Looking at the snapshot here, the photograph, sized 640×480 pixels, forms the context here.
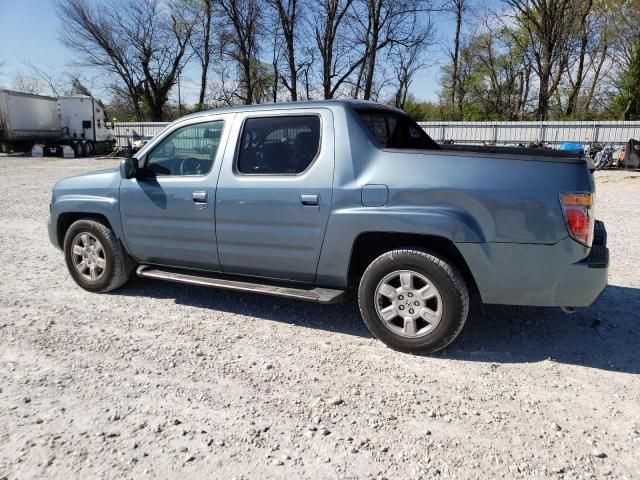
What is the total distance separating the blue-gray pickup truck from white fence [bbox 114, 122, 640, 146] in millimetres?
18319

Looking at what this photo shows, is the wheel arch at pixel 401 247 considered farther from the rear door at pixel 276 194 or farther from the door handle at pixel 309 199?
the door handle at pixel 309 199

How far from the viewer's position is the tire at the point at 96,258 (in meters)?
4.95

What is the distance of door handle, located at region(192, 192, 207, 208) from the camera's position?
4.32 metres

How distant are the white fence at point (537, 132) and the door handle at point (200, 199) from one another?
22218mm

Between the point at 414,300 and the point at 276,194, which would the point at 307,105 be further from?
the point at 414,300

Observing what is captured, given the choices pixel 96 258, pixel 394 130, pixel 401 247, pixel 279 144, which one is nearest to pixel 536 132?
pixel 394 130

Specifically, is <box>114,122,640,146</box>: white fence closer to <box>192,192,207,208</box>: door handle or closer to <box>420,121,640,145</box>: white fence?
<box>420,121,640,145</box>: white fence

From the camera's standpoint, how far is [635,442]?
2.67 m

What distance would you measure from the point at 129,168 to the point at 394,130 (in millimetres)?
2513

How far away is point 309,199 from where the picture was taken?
3854mm

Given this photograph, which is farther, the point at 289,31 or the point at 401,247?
the point at 289,31

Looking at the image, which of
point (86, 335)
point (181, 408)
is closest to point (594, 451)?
point (181, 408)

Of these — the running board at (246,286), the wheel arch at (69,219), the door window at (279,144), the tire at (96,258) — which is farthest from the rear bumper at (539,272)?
the wheel arch at (69,219)

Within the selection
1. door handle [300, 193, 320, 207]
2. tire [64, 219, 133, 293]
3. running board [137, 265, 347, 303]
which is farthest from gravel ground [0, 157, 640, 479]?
door handle [300, 193, 320, 207]
